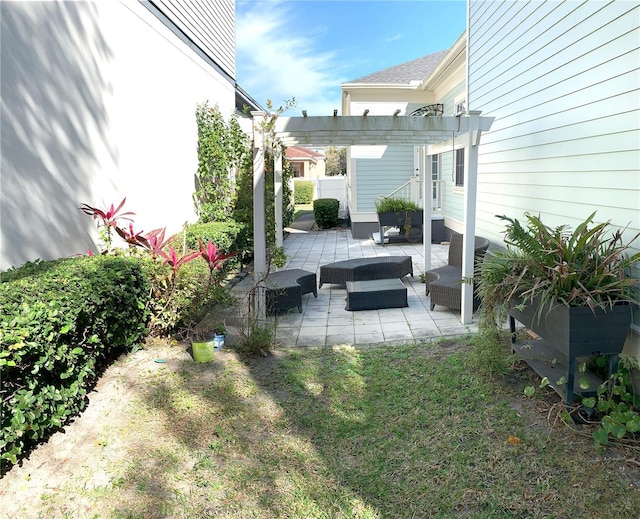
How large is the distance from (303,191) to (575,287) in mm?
27345

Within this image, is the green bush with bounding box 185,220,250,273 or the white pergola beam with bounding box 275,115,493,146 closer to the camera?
the white pergola beam with bounding box 275,115,493,146

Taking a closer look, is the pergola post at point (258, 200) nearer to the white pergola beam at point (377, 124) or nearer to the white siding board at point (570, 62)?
the white pergola beam at point (377, 124)

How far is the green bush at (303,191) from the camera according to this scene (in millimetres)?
29859

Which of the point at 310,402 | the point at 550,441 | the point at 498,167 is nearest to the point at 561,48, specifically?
the point at 498,167

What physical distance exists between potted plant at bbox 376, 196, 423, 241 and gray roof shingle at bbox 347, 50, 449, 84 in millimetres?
3391

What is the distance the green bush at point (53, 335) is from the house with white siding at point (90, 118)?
26.4 inches

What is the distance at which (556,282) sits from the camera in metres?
3.22

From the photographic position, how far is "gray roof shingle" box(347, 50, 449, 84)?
1300 cm

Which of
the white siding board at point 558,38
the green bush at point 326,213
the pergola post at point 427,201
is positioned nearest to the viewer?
the white siding board at point 558,38

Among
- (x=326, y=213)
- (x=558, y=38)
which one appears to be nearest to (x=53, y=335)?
(x=558, y=38)

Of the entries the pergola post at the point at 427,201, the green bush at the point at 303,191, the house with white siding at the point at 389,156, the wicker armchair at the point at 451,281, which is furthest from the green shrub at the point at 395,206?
the green bush at the point at 303,191

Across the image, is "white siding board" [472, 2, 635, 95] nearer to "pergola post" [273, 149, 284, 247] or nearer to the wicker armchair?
the wicker armchair

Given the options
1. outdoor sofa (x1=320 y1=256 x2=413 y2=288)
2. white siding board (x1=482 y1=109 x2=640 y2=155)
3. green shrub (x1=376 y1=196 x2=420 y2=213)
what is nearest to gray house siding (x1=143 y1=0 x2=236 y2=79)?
outdoor sofa (x1=320 y1=256 x2=413 y2=288)

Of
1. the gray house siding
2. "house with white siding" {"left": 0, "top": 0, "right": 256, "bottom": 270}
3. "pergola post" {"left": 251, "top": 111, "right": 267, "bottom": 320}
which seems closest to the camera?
"house with white siding" {"left": 0, "top": 0, "right": 256, "bottom": 270}
